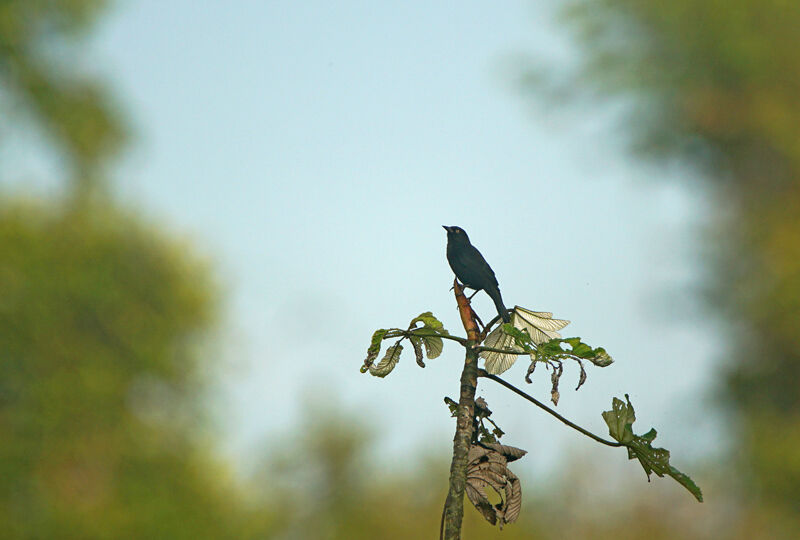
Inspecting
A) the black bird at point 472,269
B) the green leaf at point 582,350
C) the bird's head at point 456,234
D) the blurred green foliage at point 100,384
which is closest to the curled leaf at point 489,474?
the green leaf at point 582,350

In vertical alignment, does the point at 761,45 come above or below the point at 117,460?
above

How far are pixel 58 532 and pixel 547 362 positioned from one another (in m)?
14.9

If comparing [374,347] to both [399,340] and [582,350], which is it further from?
[582,350]

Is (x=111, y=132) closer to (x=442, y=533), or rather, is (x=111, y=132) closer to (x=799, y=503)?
(x=799, y=503)

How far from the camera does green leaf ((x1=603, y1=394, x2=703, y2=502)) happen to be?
4.82ft

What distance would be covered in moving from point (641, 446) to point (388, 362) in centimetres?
50

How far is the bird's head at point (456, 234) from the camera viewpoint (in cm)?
248

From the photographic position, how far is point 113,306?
1673cm

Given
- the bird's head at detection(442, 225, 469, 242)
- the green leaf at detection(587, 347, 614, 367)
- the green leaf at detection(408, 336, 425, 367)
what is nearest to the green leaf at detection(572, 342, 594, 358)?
the green leaf at detection(587, 347, 614, 367)

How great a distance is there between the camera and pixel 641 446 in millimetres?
1521

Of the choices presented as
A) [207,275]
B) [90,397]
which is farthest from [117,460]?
[207,275]

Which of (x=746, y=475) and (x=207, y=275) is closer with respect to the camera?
(x=746, y=475)

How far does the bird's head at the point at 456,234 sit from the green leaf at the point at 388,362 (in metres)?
0.89

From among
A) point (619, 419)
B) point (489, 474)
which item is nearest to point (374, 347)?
point (489, 474)
